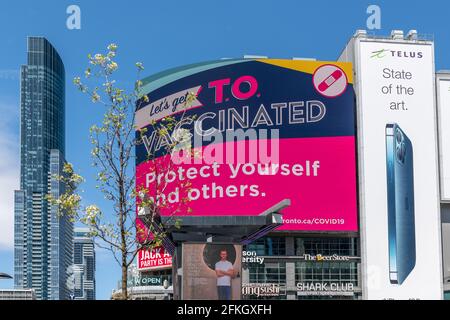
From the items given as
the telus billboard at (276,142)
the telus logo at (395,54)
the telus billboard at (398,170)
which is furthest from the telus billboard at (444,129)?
the telus billboard at (276,142)

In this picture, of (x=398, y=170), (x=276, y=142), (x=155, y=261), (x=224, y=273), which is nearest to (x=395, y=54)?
(x=398, y=170)

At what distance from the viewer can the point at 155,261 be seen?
118 metres

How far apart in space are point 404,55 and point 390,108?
8.01 metres

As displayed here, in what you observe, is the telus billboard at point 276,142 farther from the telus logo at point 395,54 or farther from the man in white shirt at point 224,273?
the man in white shirt at point 224,273

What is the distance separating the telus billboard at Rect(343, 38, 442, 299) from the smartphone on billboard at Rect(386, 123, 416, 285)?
134mm

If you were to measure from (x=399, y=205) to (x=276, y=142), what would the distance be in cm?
1860

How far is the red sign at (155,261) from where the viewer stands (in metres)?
115

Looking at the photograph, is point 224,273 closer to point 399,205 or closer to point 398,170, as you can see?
point 399,205

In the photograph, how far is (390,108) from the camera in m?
109

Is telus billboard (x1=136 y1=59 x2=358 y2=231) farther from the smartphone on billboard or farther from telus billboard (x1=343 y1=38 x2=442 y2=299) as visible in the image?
Result: the smartphone on billboard

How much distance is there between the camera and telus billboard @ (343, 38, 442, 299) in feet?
347

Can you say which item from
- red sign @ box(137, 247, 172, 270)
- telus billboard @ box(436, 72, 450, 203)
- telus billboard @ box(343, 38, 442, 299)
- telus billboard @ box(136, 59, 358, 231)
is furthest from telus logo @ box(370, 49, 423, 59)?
red sign @ box(137, 247, 172, 270)

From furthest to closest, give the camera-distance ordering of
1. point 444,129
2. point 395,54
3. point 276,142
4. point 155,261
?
point 155,261 → point 444,129 → point 395,54 → point 276,142
